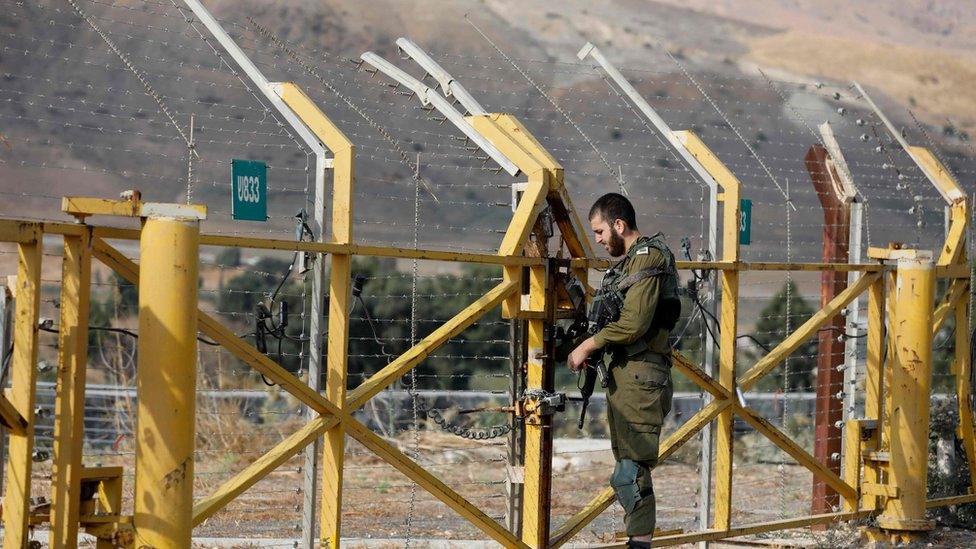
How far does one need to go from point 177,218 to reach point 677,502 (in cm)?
645

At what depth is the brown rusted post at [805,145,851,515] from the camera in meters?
8.15

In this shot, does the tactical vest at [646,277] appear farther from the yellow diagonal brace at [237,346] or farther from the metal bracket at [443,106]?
the yellow diagonal brace at [237,346]

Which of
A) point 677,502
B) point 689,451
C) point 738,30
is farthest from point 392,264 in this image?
point 738,30

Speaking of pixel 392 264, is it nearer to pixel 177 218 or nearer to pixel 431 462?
pixel 431 462

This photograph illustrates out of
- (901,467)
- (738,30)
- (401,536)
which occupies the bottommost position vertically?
(401,536)

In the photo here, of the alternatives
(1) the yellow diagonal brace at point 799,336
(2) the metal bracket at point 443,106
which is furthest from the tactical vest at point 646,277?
(1) the yellow diagonal brace at point 799,336

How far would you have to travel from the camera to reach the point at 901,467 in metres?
7.40

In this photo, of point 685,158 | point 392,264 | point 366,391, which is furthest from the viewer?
point 392,264

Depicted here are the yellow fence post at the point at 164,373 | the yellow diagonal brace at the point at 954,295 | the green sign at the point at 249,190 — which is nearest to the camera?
the yellow fence post at the point at 164,373

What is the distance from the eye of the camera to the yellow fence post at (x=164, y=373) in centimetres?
402

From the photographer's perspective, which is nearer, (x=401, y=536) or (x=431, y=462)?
(x=401, y=536)

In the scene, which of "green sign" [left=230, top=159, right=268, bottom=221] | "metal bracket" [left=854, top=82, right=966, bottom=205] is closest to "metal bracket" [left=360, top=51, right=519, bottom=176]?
"green sign" [left=230, top=159, right=268, bottom=221]

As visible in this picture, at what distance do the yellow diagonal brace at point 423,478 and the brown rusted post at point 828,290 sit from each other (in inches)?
122

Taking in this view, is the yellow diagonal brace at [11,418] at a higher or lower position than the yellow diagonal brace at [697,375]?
lower
